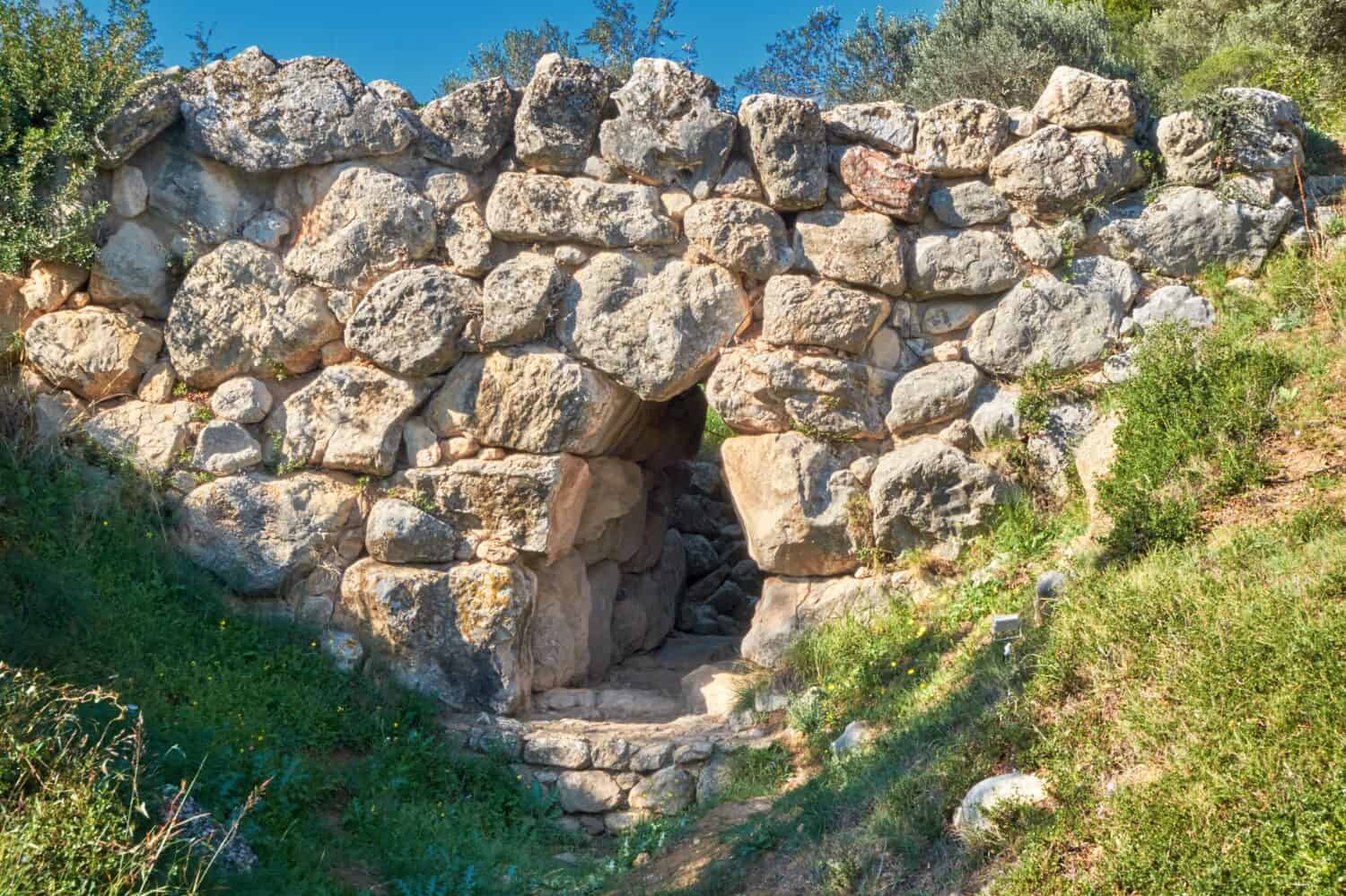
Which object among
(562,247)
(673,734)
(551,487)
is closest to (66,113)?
(562,247)

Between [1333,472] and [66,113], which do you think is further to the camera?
[66,113]

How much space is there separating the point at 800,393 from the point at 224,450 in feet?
10.7

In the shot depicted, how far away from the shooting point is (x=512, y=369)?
6.34m

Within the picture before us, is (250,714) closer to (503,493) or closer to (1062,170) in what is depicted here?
(503,493)

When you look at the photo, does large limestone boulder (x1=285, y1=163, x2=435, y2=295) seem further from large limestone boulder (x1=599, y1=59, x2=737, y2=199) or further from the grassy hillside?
the grassy hillside

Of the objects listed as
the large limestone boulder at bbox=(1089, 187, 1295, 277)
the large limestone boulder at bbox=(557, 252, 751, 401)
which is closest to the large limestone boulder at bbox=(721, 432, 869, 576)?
the large limestone boulder at bbox=(557, 252, 751, 401)

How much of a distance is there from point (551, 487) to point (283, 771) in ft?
6.85

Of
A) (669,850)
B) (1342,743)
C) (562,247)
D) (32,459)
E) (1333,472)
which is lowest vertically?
(669,850)

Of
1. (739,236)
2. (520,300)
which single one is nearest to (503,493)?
(520,300)

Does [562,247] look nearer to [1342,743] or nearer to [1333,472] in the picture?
[1333,472]

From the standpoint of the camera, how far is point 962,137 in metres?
6.37

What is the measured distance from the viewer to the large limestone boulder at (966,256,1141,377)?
6.25 metres

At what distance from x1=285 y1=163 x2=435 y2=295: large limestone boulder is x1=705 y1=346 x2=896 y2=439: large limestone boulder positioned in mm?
1913

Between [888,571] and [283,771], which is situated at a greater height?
[888,571]
